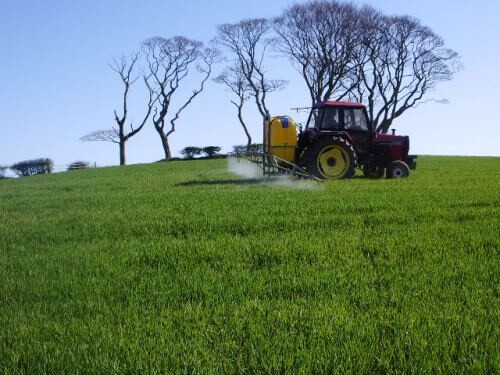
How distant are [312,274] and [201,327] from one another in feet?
5.34

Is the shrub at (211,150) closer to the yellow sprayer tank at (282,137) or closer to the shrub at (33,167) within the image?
the shrub at (33,167)

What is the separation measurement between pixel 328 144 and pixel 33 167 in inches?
1513

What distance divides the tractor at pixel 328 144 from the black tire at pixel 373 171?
33cm

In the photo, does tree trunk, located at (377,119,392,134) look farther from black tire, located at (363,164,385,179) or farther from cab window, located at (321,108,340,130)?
cab window, located at (321,108,340,130)

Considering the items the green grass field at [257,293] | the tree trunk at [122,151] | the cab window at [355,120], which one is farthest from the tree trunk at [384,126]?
the green grass field at [257,293]

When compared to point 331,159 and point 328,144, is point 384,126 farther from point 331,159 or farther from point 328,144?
point 328,144

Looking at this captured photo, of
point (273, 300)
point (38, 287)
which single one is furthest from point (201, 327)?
point (38, 287)

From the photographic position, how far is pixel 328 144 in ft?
50.6

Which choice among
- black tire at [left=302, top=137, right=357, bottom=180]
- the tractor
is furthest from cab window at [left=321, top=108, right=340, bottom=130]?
black tire at [left=302, top=137, right=357, bottom=180]

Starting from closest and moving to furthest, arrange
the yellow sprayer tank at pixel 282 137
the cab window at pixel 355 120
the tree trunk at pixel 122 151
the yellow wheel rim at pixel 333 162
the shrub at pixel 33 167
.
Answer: the yellow sprayer tank at pixel 282 137 < the yellow wheel rim at pixel 333 162 < the cab window at pixel 355 120 < the shrub at pixel 33 167 < the tree trunk at pixel 122 151

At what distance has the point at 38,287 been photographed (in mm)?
5086

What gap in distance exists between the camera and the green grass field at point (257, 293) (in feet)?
11.2

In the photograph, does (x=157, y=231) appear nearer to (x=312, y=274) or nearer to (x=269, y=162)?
(x=312, y=274)

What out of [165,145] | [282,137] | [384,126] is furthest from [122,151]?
[282,137]
